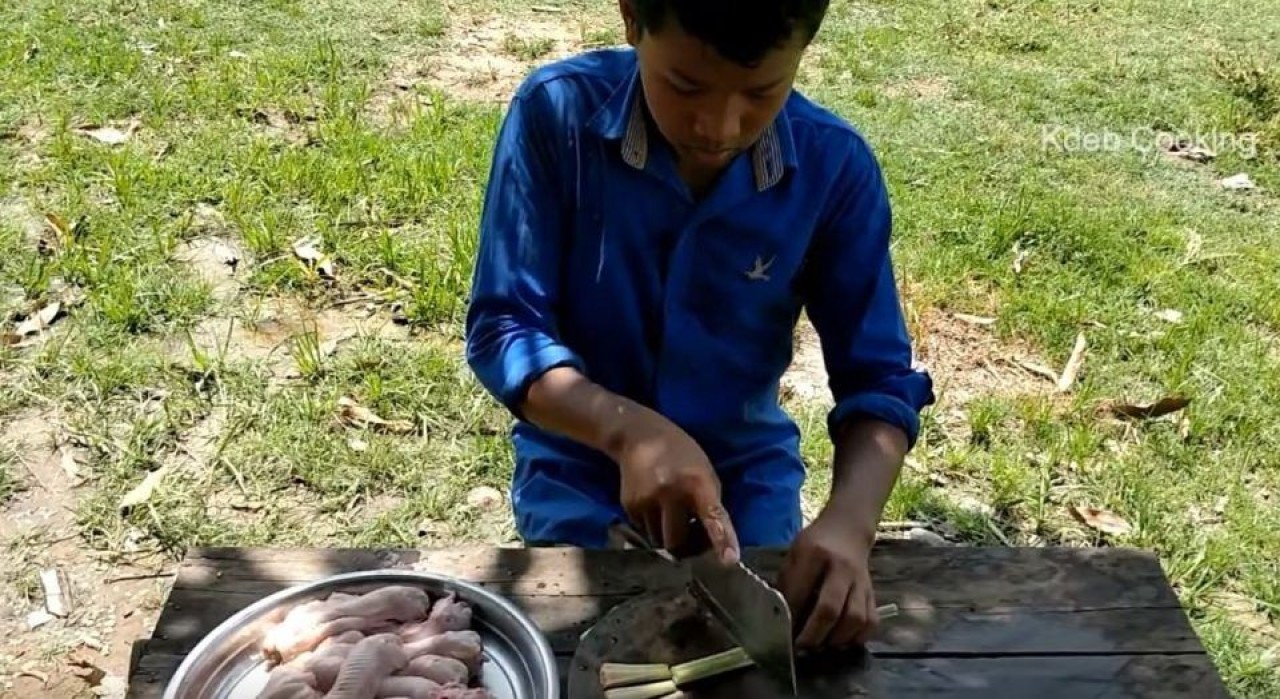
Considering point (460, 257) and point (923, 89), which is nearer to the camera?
point (460, 257)

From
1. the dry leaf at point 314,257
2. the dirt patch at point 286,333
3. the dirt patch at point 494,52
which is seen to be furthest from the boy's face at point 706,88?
the dirt patch at point 494,52

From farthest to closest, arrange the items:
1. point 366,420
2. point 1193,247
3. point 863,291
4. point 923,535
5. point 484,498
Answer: point 1193,247 < point 366,420 < point 484,498 < point 923,535 < point 863,291

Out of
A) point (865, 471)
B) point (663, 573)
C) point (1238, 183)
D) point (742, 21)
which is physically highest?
point (742, 21)

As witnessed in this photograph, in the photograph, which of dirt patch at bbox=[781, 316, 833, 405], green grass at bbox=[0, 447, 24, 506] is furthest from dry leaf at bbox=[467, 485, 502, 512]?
green grass at bbox=[0, 447, 24, 506]

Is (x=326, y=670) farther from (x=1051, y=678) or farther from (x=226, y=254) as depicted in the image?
(x=226, y=254)

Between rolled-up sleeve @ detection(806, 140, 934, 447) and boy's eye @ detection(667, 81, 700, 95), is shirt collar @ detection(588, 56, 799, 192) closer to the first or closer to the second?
rolled-up sleeve @ detection(806, 140, 934, 447)

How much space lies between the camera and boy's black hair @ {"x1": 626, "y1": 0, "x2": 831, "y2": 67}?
5.11 ft

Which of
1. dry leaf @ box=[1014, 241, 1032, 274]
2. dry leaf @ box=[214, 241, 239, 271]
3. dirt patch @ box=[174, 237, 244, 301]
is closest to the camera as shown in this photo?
dirt patch @ box=[174, 237, 244, 301]

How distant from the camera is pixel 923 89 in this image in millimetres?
5348

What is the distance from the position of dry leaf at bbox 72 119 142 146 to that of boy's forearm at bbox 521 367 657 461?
329cm

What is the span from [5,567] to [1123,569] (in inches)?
94.7

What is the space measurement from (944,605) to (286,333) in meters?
2.38

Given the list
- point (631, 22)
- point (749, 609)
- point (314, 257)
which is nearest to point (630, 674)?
point (749, 609)

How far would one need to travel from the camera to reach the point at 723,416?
2139 mm
